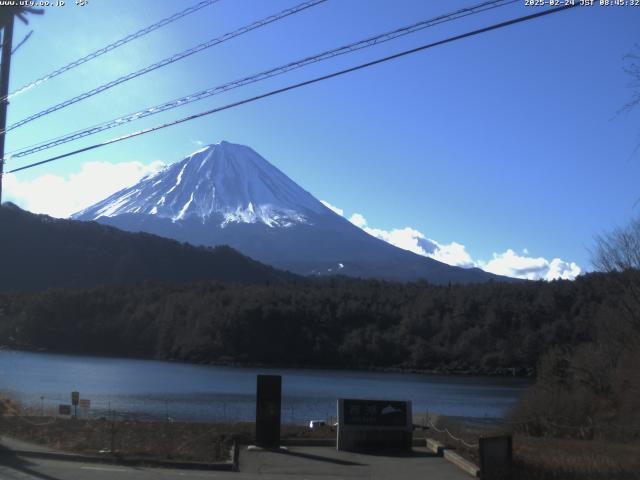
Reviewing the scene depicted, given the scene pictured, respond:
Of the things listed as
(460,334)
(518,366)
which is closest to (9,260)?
(460,334)

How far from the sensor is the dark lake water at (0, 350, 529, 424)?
37.5 meters

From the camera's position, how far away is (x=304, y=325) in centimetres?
11425

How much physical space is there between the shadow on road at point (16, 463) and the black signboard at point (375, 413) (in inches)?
258

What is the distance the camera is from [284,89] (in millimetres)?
12070

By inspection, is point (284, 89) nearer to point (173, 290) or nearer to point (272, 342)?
point (272, 342)

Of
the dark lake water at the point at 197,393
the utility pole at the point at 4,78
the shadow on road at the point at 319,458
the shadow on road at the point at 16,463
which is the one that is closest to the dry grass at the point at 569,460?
the shadow on road at the point at 319,458

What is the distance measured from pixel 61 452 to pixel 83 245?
446 ft

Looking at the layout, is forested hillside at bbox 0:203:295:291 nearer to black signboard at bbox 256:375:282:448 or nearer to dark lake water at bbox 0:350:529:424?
dark lake water at bbox 0:350:529:424

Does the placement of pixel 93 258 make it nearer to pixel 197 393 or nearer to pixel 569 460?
pixel 197 393

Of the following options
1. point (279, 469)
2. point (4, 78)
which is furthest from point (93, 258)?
point (279, 469)

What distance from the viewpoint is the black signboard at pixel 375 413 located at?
55.3ft

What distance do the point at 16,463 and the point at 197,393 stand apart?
39.7 m

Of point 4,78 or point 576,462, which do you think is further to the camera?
point 4,78

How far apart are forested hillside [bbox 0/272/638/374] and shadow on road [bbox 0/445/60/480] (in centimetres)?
8761
